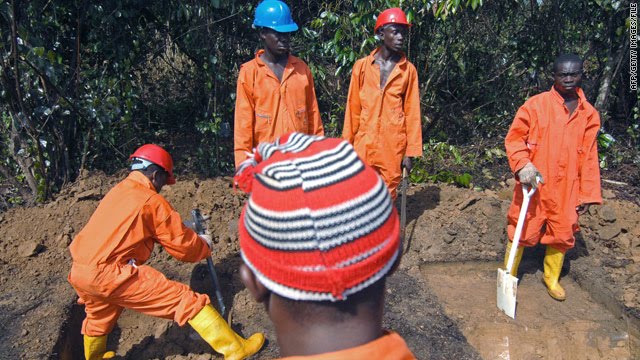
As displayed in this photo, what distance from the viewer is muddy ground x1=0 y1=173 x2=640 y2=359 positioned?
Answer: 3.65 metres

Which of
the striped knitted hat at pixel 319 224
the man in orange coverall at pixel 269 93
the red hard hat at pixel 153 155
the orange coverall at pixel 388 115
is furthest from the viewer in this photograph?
the orange coverall at pixel 388 115

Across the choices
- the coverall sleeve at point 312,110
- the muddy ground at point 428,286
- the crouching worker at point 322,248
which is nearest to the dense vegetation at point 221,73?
the muddy ground at point 428,286

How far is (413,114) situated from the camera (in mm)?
4531

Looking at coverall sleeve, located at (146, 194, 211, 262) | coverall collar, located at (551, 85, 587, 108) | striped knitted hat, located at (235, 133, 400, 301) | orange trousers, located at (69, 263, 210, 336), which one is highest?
striped knitted hat, located at (235, 133, 400, 301)

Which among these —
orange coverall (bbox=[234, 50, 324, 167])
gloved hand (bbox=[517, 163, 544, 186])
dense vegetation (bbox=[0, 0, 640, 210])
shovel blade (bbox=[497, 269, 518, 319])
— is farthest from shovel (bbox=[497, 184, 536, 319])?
dense vegetation (bbox=[0, 0, 640, 210])

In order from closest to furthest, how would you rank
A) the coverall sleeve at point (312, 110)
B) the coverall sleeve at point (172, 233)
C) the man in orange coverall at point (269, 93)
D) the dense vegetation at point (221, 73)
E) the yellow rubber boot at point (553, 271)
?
the coverall sleeve at point (172, 233) → the man in orange coverall at point (269, 93) → the yellow rubber boot at point (553, 271) → the coverall sleeve at point (312, 110) → the dense vegetation at point (221, 73)

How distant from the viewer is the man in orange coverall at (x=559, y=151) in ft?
12.1

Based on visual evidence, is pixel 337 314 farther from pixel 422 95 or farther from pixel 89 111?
pixel 422 95

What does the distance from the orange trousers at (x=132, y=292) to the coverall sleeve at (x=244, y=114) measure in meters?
1.37

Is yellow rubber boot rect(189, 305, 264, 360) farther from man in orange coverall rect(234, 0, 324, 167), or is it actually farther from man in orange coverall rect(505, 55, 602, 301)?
man in orange coverall rect(505, 55, 602, 301)

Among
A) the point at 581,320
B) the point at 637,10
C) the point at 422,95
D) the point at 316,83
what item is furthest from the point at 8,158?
the point at 637,10

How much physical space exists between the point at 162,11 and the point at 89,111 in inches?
58.5

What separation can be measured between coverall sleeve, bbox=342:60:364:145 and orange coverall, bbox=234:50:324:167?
54 cm

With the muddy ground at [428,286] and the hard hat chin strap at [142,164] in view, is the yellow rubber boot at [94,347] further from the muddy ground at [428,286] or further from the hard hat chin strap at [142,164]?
the hard hat chin strap at [142,164]
